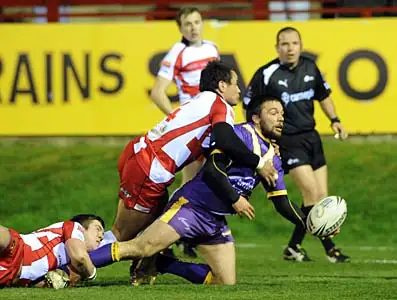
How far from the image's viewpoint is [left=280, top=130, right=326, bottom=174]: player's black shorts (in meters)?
14.3

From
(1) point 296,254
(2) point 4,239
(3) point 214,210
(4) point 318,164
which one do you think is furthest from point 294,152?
(2) point 4,239

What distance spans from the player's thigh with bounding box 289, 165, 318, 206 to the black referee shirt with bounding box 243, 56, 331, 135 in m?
0.43

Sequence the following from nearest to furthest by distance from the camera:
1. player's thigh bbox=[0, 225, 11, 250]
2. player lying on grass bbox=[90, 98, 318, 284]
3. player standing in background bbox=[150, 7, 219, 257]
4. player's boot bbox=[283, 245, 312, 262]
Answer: player's thigh bbox=[0, 225, 11, 250], player lying on grass bbox=[90, 98, 318, 284], player's boot bbox=[283, 245, 312, 262], player standing in background bbox=[150, 7, 219, 257]

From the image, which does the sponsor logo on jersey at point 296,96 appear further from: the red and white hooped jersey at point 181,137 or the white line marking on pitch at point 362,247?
the red and white hooped jersey at point 181,137

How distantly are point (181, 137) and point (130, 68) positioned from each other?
970 cm

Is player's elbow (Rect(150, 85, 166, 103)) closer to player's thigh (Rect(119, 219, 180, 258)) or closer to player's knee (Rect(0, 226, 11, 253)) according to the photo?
player's thigh (Rect(119, 219, 180, 258))

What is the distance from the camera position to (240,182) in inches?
436

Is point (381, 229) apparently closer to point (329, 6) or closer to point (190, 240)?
point (329, 6)

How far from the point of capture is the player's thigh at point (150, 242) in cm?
1078

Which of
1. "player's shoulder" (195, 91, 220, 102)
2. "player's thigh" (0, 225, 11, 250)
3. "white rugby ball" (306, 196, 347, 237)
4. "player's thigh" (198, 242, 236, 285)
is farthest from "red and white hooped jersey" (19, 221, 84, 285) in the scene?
"white rugby ball" (306, 196, 347, 237)

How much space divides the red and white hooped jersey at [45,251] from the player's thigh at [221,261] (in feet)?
3.37

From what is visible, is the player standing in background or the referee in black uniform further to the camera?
the player standing in background

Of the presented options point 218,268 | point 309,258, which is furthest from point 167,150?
point 309,258

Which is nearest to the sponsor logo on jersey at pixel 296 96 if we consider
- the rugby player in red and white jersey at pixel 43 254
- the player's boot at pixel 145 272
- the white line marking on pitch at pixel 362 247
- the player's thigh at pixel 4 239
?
the white line marking on pitch at pixel 362 247
